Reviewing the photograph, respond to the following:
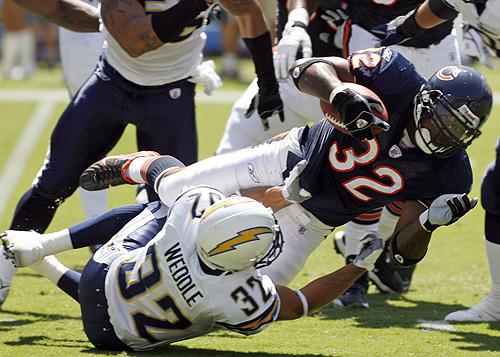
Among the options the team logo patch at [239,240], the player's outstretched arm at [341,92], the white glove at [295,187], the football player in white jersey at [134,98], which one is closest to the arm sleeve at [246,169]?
the white glove at [295,187]

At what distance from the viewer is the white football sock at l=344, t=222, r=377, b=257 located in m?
5.34

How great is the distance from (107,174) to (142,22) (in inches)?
27.9

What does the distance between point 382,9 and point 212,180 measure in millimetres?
1542

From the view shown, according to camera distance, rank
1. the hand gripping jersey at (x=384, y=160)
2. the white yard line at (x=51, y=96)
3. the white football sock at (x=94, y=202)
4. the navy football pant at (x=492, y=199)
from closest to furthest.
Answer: the hand gripping jersey at (x=384, y=160) → the navy football pant at (x=492, y=199) → the white football sock at (x=94, y=202) → the white yard line at (x=51, y=96)

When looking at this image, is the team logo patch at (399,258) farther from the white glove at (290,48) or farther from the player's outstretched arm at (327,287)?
the white glove at (290,48)

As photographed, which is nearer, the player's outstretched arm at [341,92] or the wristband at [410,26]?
the player's outstretched arm at [341,92]

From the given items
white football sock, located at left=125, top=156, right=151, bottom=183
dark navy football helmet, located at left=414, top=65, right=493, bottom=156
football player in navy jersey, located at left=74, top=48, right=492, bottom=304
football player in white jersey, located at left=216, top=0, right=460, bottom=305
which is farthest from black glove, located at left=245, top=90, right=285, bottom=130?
dark navy football helmet, located at left=414, top=65, right=493, bottom=156

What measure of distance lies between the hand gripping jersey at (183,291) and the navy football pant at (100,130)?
1.08m

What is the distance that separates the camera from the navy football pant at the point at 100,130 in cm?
500

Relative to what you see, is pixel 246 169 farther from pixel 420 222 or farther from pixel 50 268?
pixel 50 268

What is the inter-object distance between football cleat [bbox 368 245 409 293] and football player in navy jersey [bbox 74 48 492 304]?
92cm

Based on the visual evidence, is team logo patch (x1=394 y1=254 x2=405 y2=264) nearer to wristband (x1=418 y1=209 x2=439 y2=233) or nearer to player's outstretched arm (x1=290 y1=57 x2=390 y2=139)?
wristband (x1=418 y1=209 x2=439 y2=233)

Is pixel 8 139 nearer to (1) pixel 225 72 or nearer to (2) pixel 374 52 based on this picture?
(1) pixel 225 72

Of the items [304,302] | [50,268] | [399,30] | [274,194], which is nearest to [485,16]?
[399,30]
